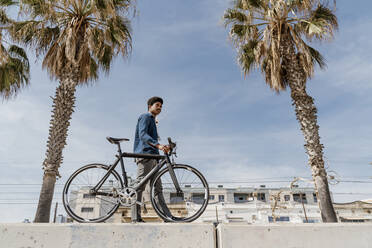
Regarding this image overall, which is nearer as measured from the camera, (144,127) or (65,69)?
(144,127)

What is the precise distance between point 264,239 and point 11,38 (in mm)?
11474

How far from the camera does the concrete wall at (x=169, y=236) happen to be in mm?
2566

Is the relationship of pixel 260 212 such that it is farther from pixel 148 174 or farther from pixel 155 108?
pixel 148 174

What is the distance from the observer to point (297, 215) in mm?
34125

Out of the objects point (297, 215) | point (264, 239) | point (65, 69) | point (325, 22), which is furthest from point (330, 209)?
point (297, 215)

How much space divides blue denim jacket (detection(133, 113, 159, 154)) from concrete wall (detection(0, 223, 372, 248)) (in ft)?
4.86

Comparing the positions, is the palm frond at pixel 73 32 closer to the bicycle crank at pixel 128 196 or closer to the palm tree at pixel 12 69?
the palm tree at pixel 12 69

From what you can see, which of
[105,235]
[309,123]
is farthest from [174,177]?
[309,123]

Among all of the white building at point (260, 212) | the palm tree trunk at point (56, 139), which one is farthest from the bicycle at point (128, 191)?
the white building at point (260, 212)

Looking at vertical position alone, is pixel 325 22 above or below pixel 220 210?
above

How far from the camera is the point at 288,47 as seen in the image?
435 inches

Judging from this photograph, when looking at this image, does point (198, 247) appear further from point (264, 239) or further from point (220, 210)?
point (220, 210)

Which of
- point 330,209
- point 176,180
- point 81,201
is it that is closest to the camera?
point 176,180

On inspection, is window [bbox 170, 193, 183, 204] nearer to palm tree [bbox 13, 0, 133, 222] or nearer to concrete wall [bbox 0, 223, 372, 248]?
concrete wall [bbox 0, 223, 372, 248]
